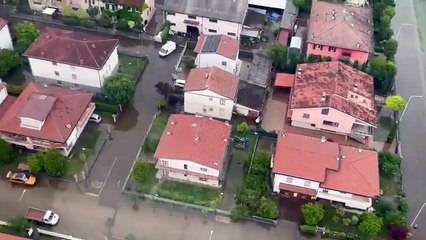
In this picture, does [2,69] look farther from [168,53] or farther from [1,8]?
[168,53]

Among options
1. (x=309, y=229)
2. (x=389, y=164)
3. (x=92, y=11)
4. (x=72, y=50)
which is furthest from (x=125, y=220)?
(x=92, y=11)

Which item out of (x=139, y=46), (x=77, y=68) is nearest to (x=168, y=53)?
(x=139, y=46)

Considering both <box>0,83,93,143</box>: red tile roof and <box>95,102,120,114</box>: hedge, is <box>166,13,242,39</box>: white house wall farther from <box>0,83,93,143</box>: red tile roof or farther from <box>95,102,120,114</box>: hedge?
<box>0,83,93,143</box>: red tile roof

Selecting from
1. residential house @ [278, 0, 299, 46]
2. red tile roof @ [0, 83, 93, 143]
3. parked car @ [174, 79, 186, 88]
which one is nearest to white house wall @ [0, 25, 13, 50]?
red tile roof @ [0, 83, 93, 143]

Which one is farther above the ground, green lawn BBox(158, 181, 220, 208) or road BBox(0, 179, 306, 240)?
green lawn BBox(158, 181, 220, 208)

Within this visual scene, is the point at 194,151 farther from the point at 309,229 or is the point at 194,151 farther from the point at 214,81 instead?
the point at 309,229

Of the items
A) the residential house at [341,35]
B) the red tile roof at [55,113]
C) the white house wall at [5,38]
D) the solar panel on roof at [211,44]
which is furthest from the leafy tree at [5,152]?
the residential house at [341,35]
